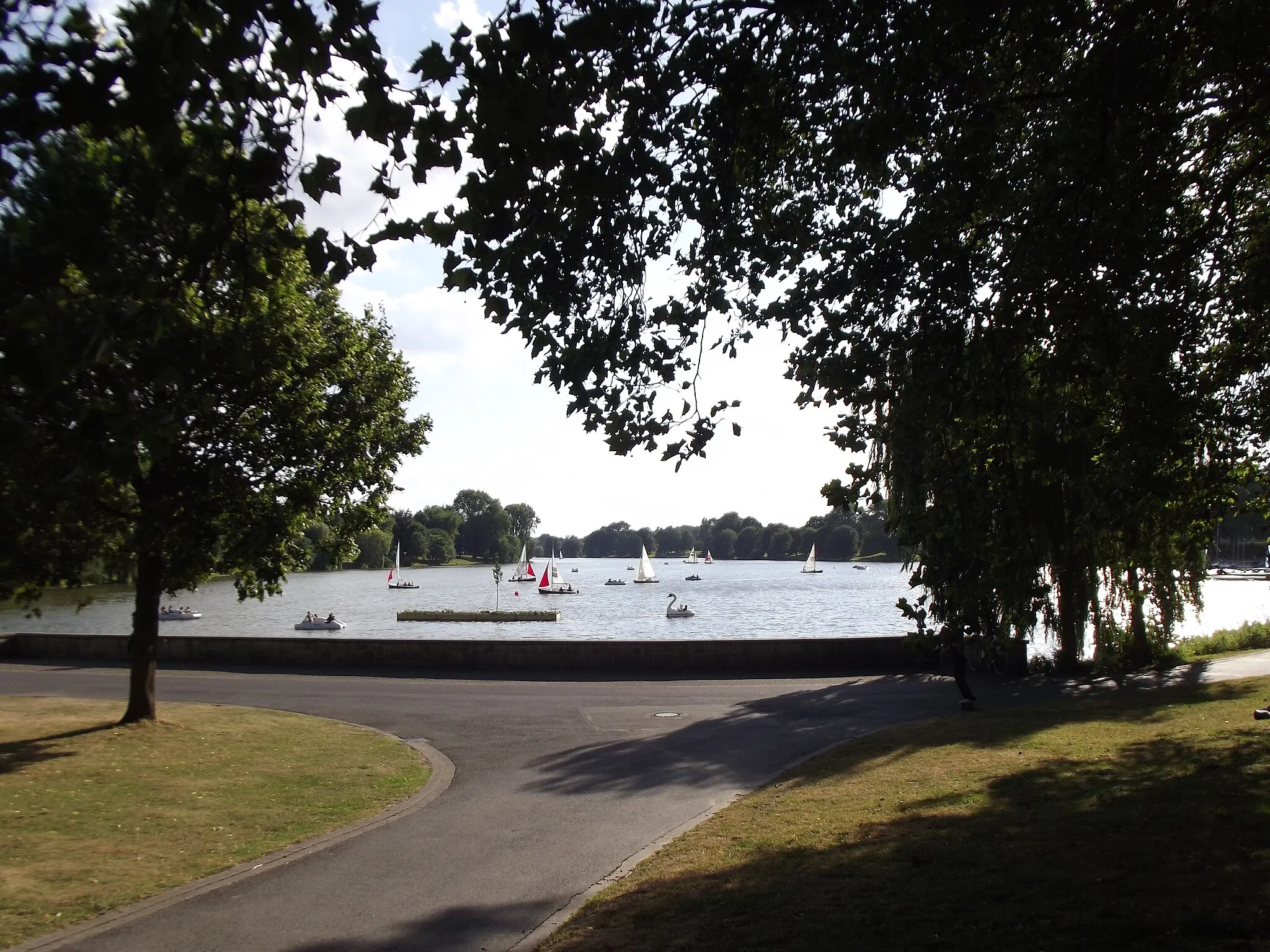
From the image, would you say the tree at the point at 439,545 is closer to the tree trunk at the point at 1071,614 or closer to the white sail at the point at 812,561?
the white sail at the point at 812,561

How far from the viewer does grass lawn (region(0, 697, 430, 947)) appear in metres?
7.70

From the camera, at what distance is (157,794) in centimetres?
1076

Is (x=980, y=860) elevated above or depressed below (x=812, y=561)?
below

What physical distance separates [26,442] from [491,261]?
3366 millimetres

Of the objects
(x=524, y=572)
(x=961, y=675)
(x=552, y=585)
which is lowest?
(x=961, y=675)

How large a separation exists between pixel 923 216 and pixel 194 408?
6.08 metres

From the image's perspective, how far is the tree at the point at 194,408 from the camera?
489 cm

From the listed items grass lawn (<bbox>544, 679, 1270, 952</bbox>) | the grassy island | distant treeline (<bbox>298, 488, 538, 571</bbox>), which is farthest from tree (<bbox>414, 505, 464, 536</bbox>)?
grass lawn (<bbox>544, 679, 1270, 952</bbox>)

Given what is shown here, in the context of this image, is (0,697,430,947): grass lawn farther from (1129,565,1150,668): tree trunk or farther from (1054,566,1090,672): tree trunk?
(1129,565,1150,668): tree trunk

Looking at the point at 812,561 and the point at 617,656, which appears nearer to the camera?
the point at 617,656

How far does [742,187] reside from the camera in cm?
860

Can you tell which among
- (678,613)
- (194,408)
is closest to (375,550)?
(678,613)

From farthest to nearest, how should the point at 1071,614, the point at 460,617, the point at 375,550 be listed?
the point at 375,550, the point at 460,617, the point at 1071,614

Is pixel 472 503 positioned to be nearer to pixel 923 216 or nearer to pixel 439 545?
pixel 439 545
